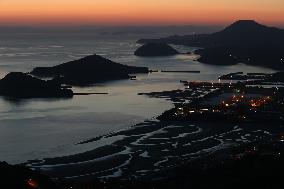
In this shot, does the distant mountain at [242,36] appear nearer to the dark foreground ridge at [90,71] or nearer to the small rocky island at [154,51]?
the small rocky island at [154,51]

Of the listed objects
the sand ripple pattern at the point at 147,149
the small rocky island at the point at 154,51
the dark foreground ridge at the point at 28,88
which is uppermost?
the small rocky island at the point at 154,51

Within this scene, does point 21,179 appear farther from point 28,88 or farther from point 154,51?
point 154,51

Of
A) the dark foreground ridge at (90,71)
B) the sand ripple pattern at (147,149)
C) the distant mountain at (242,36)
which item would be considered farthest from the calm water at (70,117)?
the distant mountain at (242,36)

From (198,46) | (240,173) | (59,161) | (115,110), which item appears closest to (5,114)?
(115,110)

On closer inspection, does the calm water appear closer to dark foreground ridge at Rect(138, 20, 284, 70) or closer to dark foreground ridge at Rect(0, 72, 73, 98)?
dark foreground ridge at Rect(0, 72, 73, 98)

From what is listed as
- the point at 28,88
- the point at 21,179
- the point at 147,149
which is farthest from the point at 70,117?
the point at 21,179
